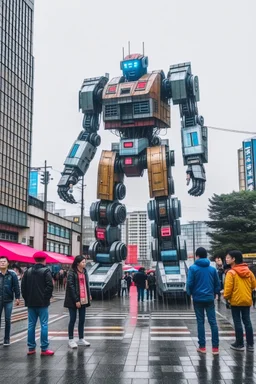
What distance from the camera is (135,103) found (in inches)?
690

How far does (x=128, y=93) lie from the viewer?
57.1 feet

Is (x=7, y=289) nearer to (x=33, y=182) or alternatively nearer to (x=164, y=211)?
(x=164, y=211)

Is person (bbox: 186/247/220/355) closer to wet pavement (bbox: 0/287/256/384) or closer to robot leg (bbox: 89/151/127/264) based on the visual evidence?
wet pavement (bbox: 0/287/256/384)

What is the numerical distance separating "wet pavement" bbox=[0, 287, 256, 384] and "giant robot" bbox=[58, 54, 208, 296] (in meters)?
7.42

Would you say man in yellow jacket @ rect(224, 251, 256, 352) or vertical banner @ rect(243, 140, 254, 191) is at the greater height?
vertical banner @ rect(243, 140, 254, 191)

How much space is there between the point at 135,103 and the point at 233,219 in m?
18.8

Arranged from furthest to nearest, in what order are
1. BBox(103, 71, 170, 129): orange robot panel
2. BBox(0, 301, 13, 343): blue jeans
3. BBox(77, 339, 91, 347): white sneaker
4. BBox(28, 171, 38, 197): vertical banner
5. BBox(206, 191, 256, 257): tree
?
BBox(28, 171, 38, 197): vertical banner
BBox(206, 191, 256, 257): tree
BBox(103, 71, 170, 129): orange robot panel
BBox(0, 301, 13, 343): blue jeans
BBox(77, 339, 91, 347): white sneaker

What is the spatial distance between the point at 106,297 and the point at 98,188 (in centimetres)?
473

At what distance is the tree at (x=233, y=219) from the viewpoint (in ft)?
108

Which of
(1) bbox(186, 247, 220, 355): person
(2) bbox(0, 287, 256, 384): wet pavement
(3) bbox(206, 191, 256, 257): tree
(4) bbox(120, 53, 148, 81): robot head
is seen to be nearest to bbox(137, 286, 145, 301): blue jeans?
(2) bbox(0, 287, 256, 384): wet pavement

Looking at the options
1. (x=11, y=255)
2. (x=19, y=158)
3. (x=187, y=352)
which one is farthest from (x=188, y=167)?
(x=19, y=158)

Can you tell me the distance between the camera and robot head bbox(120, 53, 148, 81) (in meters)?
18.2

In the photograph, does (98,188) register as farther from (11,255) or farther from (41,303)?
(41,303)

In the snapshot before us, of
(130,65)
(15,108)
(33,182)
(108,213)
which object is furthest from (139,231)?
(130,65)
